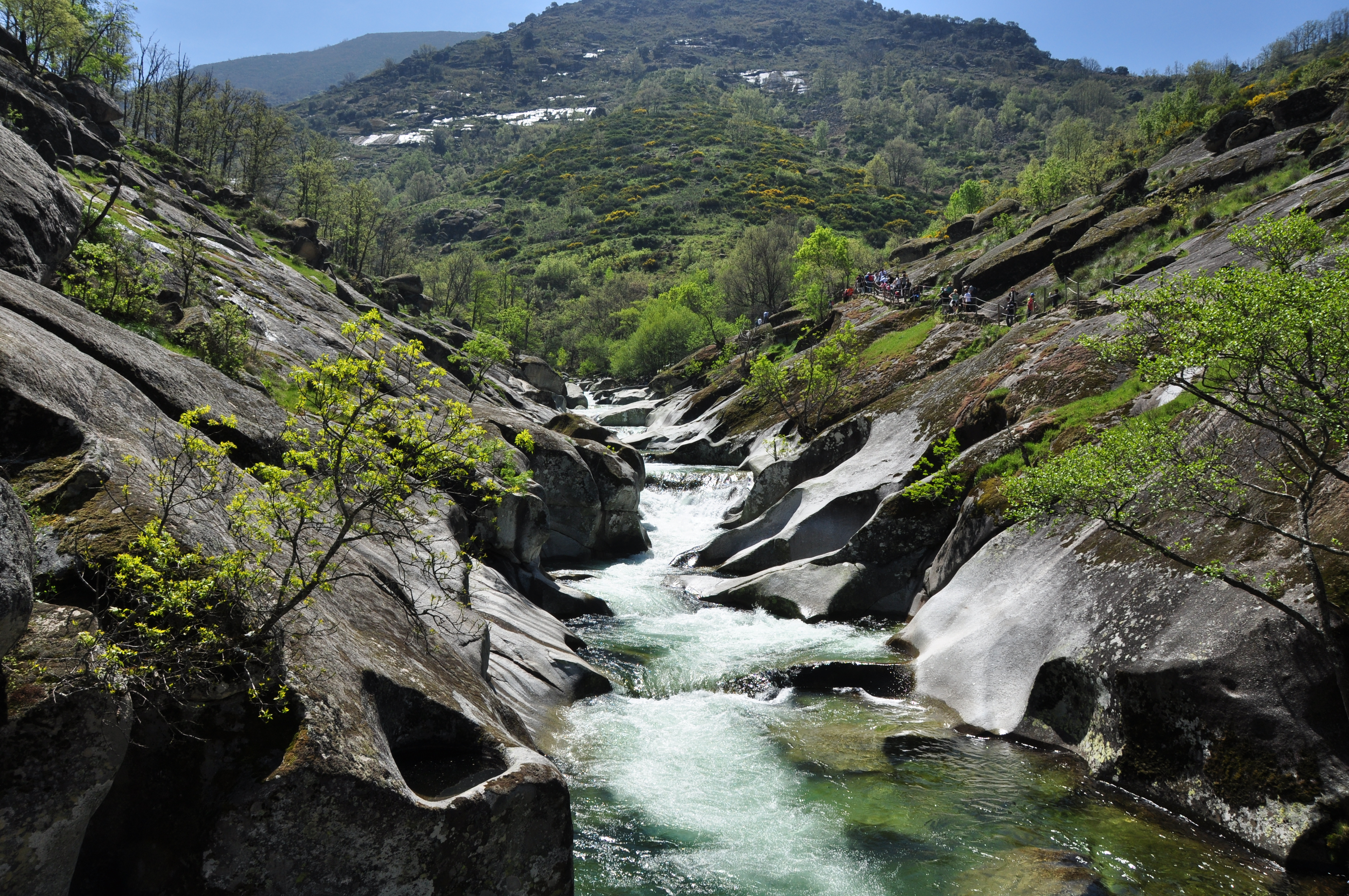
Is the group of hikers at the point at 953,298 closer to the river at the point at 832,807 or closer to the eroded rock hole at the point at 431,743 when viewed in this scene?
the river at the point at 832,807

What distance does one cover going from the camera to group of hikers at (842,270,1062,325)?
36.1 metres

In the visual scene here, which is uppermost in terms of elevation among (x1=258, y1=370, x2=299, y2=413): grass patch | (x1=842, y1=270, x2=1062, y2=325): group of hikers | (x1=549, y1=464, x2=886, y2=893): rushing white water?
(x1=842, y1=270, x2=1062, y2=325): group of hikers

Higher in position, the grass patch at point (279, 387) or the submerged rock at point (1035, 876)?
the grass patch at point (279, 387)

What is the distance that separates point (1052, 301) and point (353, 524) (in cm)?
3733

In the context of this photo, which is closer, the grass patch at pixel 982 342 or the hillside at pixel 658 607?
the hillside at pixel 658 607

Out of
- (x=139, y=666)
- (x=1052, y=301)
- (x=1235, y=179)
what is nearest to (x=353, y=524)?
(x=139, y=666)

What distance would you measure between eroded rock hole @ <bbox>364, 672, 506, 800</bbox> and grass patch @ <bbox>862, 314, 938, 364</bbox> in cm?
3333

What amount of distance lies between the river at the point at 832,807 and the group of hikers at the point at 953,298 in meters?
23.7

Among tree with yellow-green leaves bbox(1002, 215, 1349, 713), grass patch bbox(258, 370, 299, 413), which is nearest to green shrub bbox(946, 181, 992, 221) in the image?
tree with yellow-green leaves bbox(1002, 215, 1349, 713)

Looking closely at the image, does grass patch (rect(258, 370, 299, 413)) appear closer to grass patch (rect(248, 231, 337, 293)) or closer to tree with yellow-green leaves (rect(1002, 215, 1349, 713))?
tree with yellow-green leaves (rect(1002, 215, 1349, 713))

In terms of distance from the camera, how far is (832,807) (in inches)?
455

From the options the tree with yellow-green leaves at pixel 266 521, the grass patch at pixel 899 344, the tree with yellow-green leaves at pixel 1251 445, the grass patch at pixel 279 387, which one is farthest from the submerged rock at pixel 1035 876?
the grass patch at pixel 899 344

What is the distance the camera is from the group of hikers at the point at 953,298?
36.1m

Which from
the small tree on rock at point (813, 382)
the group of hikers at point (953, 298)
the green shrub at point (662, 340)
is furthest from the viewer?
the green shrub at point (662, 340)
